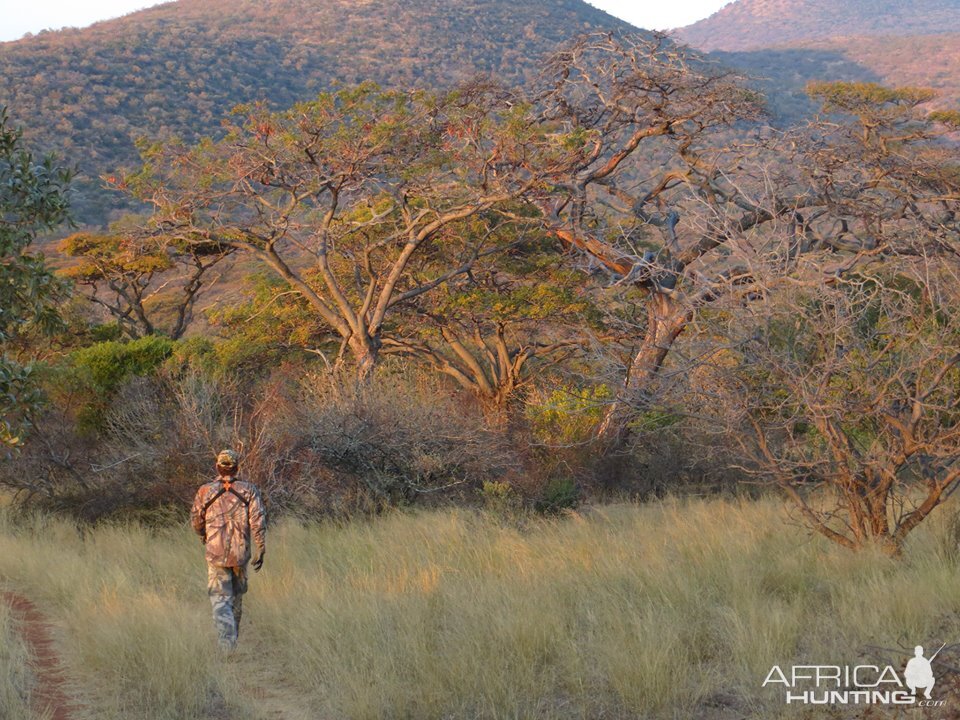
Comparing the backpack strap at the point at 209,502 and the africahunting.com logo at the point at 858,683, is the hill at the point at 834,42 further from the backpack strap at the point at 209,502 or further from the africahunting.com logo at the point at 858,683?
the africahunting.com logo at the point at 858,683

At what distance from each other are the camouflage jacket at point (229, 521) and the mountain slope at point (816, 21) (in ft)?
374

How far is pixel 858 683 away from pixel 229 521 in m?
4.56

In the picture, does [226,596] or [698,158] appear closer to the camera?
[226,596]

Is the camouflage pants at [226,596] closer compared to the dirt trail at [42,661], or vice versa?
the dirt trail at [42,661]

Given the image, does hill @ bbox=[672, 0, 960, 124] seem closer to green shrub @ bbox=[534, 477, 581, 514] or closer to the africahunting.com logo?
green shrub @ bbox=[534, 477, 581, 514]

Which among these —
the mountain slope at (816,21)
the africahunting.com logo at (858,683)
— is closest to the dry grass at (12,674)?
the africahunting.com logo at (858,683)

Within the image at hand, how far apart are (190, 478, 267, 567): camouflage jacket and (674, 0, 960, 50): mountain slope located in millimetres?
113871

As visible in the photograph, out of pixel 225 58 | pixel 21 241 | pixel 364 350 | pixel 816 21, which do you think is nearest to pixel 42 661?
pixel 21 241

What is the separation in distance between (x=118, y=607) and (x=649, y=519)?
596 cm

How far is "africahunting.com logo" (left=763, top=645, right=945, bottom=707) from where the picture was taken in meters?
5.46

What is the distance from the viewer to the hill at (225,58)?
132 feet

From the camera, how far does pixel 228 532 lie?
7746mm

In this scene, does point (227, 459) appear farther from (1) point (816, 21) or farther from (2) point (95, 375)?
(1) point (816, 21)

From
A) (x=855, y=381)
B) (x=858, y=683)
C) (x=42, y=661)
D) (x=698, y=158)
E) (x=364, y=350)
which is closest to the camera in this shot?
(x=858, y=683)
